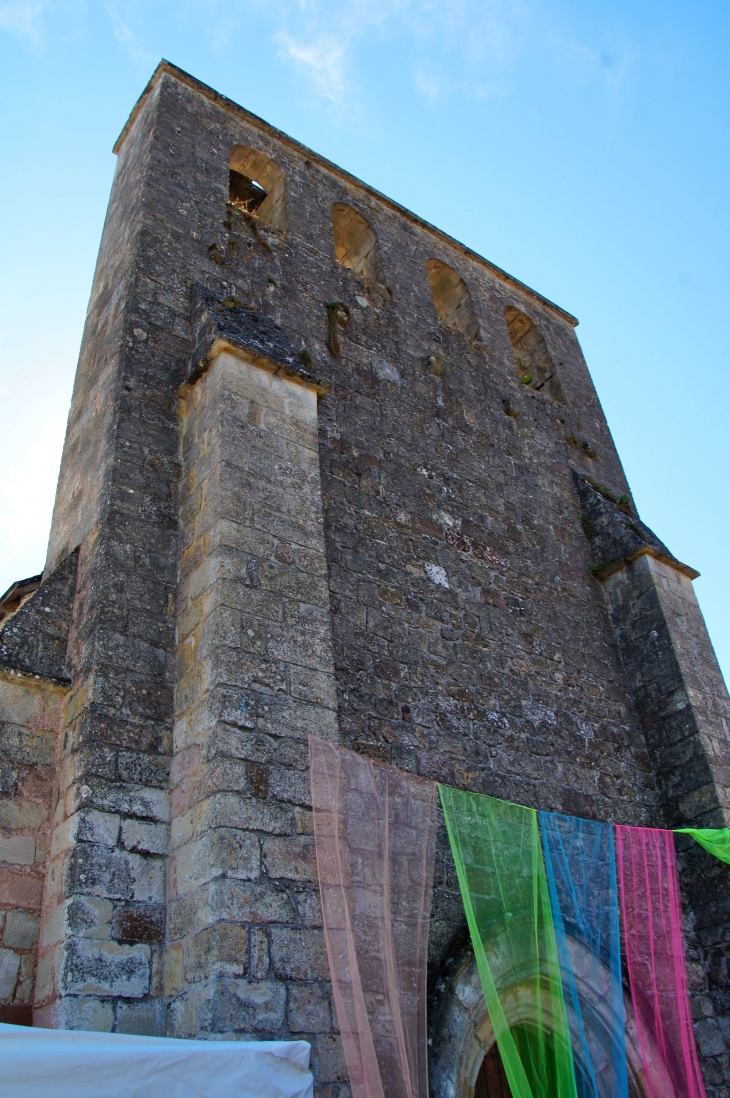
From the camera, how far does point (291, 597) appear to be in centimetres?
457

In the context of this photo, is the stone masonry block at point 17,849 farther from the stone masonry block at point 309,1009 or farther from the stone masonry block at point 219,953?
the stone masonry block at point 309,1009

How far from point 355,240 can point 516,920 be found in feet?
22.2

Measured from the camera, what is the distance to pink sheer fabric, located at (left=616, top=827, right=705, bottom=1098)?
4684 millimetres

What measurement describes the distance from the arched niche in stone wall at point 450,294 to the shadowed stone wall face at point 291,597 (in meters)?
0.07

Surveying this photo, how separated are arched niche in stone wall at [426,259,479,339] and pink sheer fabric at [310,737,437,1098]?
6131 millimetres

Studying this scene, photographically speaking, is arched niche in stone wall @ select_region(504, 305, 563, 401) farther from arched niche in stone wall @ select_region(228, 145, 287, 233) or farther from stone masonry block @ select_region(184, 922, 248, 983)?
stone masonry block @ select_region(184, 922, 248, 983)

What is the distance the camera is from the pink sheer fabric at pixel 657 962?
4.68m

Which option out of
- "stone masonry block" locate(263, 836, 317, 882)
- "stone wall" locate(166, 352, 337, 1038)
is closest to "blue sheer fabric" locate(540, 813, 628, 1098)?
"stone masonry block" locate(263, 836, 317, 882)

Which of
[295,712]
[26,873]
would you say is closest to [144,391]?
[295,712]

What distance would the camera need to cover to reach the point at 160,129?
742 centimetres

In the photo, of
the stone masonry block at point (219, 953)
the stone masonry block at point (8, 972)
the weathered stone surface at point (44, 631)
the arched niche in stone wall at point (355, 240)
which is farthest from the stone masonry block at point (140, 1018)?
the arched niche in stone wall at point (355, 240)

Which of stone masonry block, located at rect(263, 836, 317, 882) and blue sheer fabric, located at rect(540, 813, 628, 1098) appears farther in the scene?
blue sheer fabric, located at rect(540, 813, 628, 1098)

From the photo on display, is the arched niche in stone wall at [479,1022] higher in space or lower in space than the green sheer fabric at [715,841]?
lower

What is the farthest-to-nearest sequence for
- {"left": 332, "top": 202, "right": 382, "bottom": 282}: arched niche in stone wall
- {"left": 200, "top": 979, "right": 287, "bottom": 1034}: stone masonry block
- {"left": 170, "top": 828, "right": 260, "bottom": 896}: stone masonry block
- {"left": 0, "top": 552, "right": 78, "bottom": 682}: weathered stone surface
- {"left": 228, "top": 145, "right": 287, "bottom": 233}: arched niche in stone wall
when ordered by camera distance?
{"left": 332, "top": 202, "right": 382, "bottom": 282}: arched niche in stone wall
{"left": 228, "top": 145, "right": 287, "bottom": 233}: arched niche in stone wall
{"left": 0, "top": 552, "right": 78, "bottom": 682}: weathered stone surface
{"left": 170, "top": 828, "right": 260, "bottom": 896}: stone masonry block
{"left": 200, "top": 979, "right": 287, "bottom": 1034}: stone masonry block
